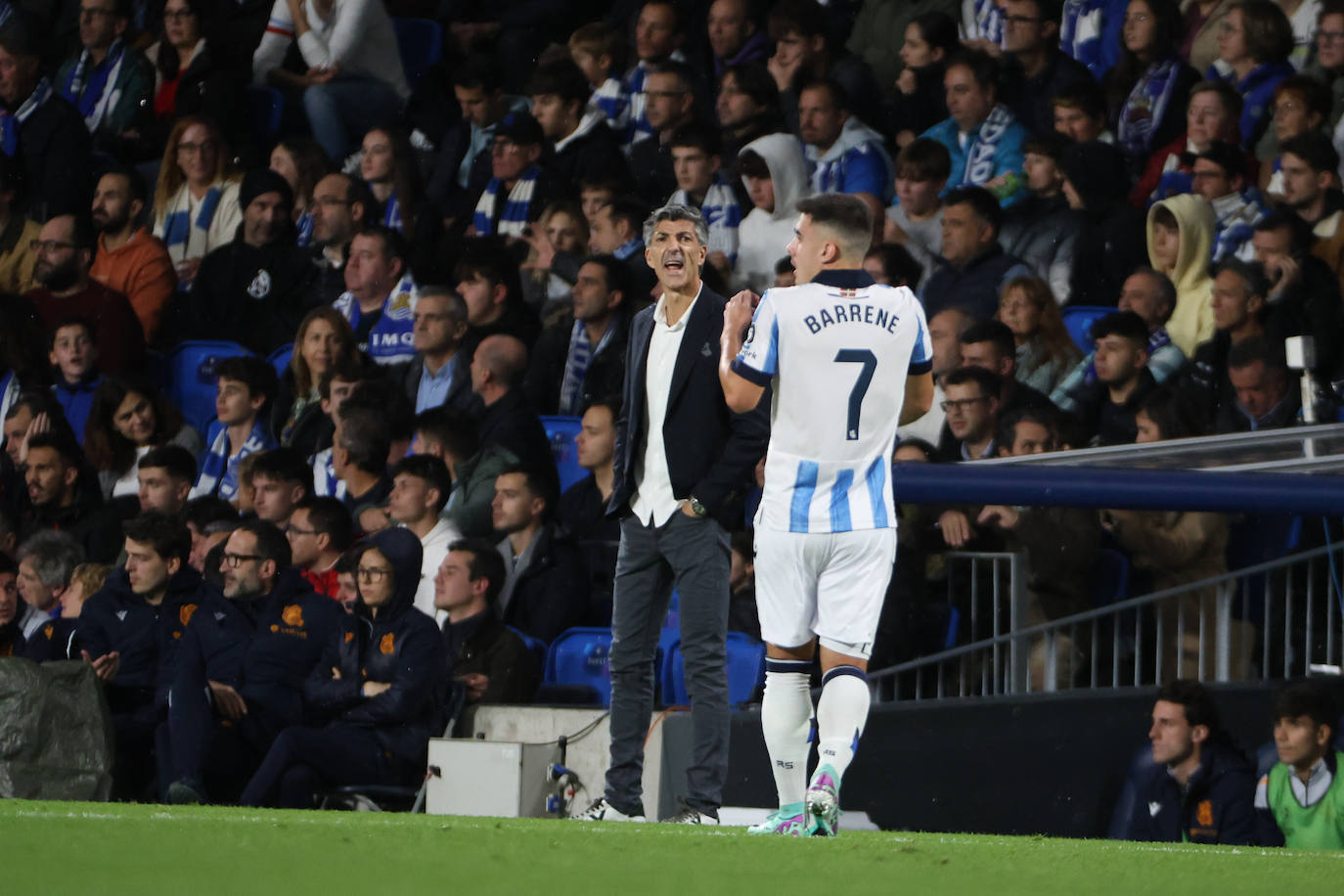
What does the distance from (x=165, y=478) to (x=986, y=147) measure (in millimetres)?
4435

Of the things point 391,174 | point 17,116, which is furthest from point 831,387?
point 17,116

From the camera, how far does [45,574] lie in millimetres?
8984

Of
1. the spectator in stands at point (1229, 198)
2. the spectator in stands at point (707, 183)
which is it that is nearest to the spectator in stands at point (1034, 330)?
A: the spectator in stands at point (1229, 198)

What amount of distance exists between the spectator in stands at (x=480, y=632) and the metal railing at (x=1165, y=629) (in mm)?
2167

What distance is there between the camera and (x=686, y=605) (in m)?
5.18

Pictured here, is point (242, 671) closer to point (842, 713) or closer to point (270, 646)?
point (270, 646)

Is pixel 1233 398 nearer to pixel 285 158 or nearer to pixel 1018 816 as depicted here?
pixel 1018 816

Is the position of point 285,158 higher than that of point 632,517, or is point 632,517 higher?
point 285,158

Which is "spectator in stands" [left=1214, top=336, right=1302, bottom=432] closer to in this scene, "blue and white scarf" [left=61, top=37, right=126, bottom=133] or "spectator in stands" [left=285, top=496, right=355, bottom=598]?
"spectator in stands" [left=285, top=496, right=355, bottom=598]

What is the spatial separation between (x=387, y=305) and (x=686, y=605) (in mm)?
5180

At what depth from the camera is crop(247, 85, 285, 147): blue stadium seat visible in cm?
1181

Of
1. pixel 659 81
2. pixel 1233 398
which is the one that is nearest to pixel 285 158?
pixel 659 81

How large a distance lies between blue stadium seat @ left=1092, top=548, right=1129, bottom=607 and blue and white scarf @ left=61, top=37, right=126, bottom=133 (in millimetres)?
8305

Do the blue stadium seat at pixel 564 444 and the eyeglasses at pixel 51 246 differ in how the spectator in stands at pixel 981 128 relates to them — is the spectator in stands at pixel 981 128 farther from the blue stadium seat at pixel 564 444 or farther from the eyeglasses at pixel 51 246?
the eyeglasses at pixel 51 246
